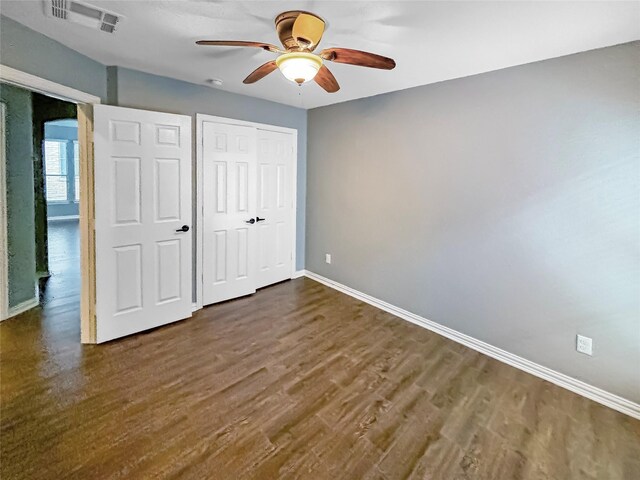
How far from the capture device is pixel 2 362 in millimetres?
2510

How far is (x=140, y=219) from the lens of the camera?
295 centimetres

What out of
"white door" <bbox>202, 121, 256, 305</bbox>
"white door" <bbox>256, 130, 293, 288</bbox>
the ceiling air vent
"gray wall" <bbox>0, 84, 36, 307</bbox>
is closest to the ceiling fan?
the ceiling air vent

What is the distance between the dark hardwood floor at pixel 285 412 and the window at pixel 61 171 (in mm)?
8044

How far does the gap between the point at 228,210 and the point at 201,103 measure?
120 cm

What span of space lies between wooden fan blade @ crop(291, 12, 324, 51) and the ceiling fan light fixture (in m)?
0.07

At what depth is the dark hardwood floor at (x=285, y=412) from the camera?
1692 mm

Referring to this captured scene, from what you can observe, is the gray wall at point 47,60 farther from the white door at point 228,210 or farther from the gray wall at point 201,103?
the white door at point 228,210

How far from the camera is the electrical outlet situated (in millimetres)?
2334

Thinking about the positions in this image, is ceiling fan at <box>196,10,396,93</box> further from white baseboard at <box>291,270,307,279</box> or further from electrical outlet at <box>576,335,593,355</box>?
white baseboard at <box>291,270,307,279</box>

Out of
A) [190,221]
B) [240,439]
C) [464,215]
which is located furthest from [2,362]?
[464,215]

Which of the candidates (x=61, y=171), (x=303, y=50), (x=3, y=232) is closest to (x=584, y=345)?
(x=303, y=50)

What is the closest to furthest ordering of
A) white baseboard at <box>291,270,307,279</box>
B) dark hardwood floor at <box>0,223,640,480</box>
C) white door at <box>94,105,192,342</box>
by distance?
dark hardwood floor at <box>0,223,640,480</box>, white door at <box>94,105,192,342</box>, white baseboard at <box>291,270,307,279</box>

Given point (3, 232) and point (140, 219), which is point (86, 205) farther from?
point (3, 232)

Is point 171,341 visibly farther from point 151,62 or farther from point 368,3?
point 368,3
